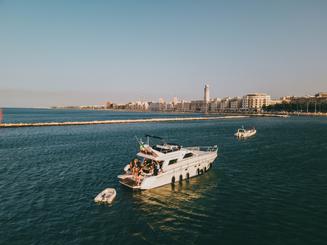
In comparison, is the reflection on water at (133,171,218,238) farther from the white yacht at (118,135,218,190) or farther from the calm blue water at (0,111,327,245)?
the white yacht at (118,135,218,190)

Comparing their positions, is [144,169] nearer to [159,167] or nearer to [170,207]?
[159,167]

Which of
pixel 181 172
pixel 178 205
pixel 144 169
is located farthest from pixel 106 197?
pixel 181 172

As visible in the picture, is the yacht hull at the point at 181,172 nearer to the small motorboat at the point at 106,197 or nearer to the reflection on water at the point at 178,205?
the reflection on water at the point at 178,205

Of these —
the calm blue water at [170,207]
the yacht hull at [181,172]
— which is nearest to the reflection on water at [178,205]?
the calm blue water at [170,207]

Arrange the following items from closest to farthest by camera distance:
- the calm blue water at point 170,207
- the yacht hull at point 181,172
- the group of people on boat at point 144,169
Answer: the calm blue water at point 170,207, the yacht hull at point 181,172, the group of people on boat at point 144,169

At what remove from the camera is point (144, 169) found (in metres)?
30.8

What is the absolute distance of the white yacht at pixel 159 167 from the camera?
95.2 feet

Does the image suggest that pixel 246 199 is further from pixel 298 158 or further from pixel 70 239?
pixel 298 158

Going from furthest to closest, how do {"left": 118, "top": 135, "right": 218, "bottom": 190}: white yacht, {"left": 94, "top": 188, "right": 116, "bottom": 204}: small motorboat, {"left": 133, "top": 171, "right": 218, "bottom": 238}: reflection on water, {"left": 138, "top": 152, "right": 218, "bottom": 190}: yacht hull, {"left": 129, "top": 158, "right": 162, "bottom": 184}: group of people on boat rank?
{"left": 129, "top": 158, "right": 162, "bottom": 184}: group of people on boat, {"left": 118, "top": 135, "right": 218, "bottom": 190}: white yacht, {"left": 138, "top": 152, "right": 218, "bottom": 190}: yacht hull, {"left": 94, "top": 188, "right": 116, "bottom": 204}: small motorboat, {"left": 133, "top": 171, "right": 218, "bottom": 238}: reflection on water

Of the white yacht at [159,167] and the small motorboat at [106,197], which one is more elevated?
the white yacht at [159,167]

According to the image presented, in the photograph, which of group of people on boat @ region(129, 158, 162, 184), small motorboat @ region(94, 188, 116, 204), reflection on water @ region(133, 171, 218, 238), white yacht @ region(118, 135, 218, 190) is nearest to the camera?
reflection on water @ region(133, 171, 218, 238)

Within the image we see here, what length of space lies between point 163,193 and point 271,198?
11.7 meters

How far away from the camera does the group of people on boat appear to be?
2958 centimetres

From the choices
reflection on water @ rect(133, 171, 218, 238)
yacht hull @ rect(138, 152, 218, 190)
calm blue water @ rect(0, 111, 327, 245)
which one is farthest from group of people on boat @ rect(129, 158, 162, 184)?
calm blue water @ rect(0, 111, 327, 245)
